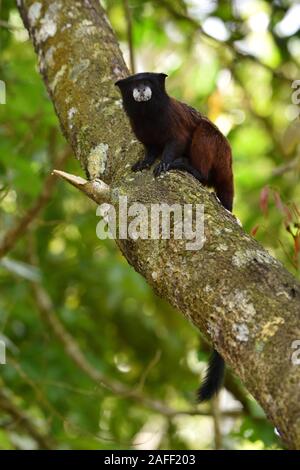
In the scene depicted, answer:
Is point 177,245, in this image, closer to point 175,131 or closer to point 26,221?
point 175,131

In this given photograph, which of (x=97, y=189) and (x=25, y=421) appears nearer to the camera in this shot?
(x=97, y=189)

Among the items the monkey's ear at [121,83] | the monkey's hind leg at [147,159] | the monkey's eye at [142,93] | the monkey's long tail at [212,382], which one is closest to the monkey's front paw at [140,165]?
the monkey's hind leg at [147,159]

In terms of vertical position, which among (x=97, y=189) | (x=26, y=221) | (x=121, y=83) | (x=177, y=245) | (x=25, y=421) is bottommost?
(x=177, y=245)

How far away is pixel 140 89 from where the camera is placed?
3658 millimetres

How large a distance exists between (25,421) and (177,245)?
2.98 metres

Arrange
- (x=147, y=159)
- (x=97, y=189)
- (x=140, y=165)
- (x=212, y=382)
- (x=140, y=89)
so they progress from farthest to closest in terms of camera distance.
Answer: (x=140, y=89) < (x=212, y=382) < (x=147, y=159) < (x=140, y=165) < (x=97, y=189)

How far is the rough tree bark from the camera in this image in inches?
75.6

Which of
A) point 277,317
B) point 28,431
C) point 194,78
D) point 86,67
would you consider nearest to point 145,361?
point 28,431

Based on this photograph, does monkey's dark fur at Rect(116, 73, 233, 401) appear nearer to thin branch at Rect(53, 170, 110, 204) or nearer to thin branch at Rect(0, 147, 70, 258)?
thin branch at Rect(53, 170, 110, 204)

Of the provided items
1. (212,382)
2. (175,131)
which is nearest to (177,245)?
(212,382)

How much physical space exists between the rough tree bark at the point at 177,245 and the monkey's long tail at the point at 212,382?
3.06 ft

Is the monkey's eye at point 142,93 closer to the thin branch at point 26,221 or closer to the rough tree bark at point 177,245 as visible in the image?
the rough tree bark at point 177,245

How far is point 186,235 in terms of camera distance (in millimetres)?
2375

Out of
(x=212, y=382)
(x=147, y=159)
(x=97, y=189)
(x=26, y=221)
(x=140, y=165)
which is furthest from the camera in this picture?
(x=26, y=221)
